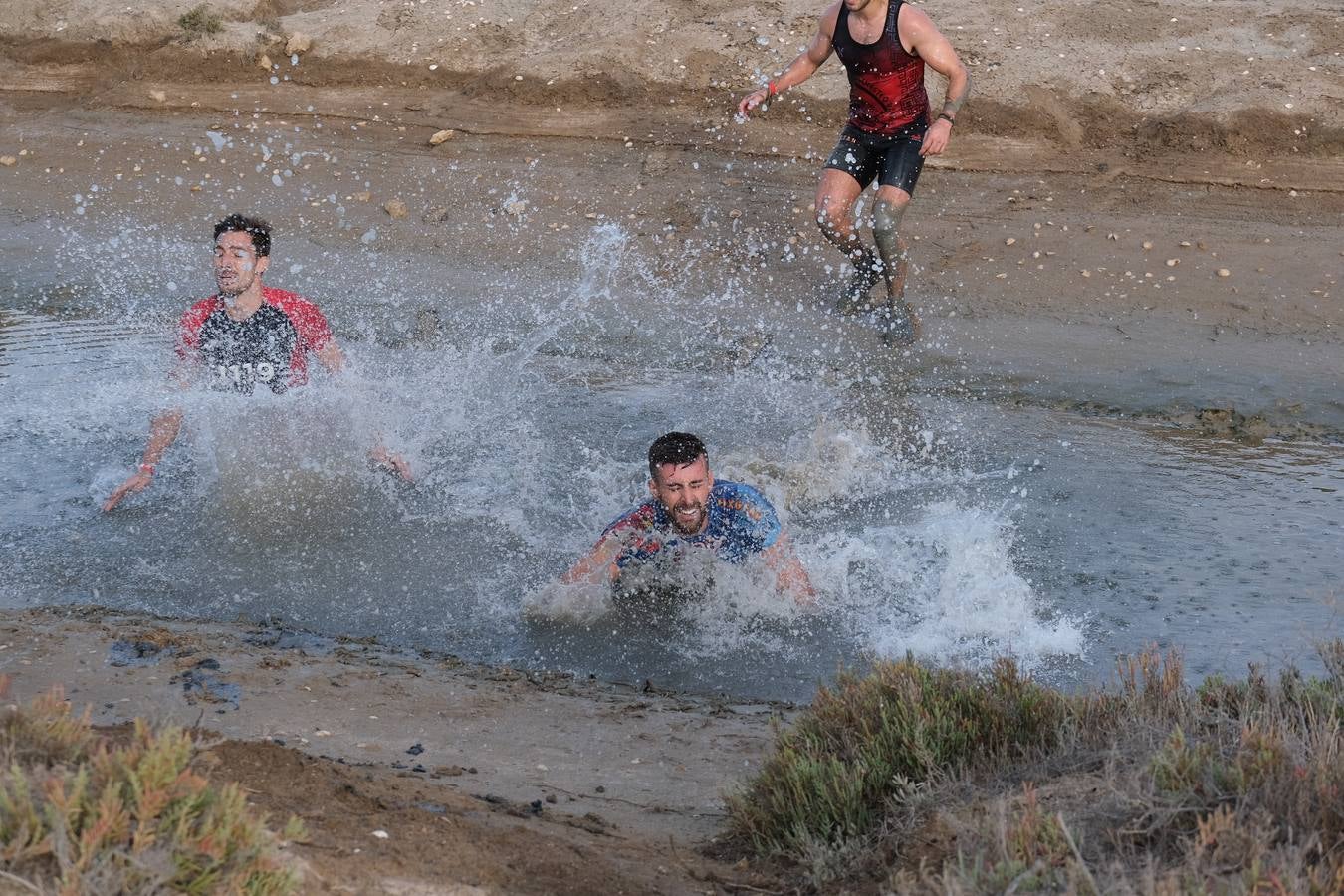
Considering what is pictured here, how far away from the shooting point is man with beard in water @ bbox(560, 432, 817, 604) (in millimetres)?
5871

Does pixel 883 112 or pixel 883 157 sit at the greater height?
pixel 883 112

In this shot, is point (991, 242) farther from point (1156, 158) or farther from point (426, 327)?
point (426, 327)

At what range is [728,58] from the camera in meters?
11.2

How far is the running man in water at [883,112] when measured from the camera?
771cm

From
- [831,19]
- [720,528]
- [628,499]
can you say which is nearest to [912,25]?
[831,19]

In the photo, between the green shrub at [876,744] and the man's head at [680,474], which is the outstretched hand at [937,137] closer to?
the man's head at [680,474]

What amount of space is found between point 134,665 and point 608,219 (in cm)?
573

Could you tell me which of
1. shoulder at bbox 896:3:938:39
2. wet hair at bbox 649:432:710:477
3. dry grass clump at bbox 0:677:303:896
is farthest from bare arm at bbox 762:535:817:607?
shoulder at bbox 896:3:938:39

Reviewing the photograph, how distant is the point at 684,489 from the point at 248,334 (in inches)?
105

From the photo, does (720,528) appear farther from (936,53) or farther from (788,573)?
(936,53)

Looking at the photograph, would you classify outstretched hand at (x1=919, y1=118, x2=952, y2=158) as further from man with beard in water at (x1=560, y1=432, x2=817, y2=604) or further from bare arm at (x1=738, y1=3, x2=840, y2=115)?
man with beard in water at (x1=560, y1=432, x2=817, y2=604)

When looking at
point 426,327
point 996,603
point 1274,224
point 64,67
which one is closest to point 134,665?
point 996,603

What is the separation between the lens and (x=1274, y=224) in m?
9.34

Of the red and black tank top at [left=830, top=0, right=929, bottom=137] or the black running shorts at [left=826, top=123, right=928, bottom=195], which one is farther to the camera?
the black running shorts at [left=826, top=123, right=928, bottom=195]
